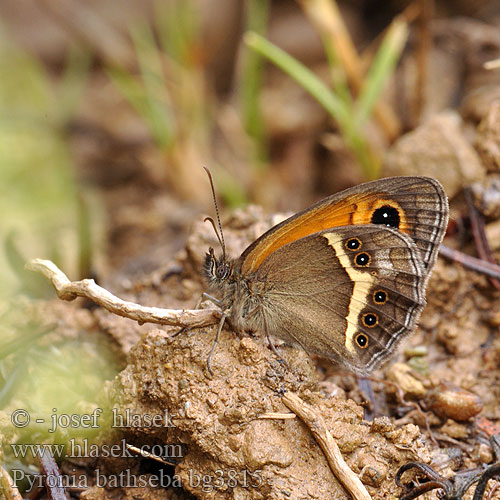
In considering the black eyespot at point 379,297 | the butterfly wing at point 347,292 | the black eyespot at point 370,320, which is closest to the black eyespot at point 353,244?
the butterfly wing at point 347,292

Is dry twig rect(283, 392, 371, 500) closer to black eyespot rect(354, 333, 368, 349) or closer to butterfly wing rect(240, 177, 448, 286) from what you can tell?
black eyespot rect(354, 333, 368, 349)

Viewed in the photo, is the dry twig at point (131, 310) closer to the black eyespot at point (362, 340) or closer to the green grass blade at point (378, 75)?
the black eyespot at point (362, 340)

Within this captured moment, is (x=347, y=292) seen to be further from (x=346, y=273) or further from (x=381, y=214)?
(x=381, y=214)

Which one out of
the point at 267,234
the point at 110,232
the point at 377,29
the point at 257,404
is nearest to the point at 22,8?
the point at 110,232

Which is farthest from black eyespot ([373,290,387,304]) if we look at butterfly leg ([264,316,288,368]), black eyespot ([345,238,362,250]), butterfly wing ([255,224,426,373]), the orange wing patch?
butterfly leg ([264,316,288,368])

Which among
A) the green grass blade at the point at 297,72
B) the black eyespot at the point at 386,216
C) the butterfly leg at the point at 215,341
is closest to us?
the butterfly leg at the point at 215,341

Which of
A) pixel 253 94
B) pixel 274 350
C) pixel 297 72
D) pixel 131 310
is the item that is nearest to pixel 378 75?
pixel 297 72
